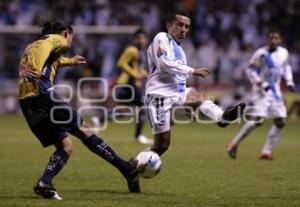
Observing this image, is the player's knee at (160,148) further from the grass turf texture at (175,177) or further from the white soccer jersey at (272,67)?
the white soccer jersey at (272,67)

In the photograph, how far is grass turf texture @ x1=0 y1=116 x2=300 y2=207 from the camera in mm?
9547

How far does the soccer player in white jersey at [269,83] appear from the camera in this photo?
51.0 ft

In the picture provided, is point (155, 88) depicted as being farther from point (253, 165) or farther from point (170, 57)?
point (253, 165)

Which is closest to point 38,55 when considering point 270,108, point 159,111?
point 159,111

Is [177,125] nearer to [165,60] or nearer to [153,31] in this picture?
[153,31]

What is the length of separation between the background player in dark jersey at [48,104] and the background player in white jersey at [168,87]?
0.90m

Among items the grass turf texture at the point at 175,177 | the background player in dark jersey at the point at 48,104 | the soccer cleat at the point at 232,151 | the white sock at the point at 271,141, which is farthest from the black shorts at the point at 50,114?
the white sock at the point at 271,141

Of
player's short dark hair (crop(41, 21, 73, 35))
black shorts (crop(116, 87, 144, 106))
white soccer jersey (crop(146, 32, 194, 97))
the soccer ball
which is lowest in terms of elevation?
black shorts (crop(116, 87, 144, 106))

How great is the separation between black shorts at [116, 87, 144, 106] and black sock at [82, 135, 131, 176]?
8.29 m

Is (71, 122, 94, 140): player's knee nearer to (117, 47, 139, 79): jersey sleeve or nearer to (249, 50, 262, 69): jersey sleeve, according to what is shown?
(249, 50, 262, 69): jersey sleeve

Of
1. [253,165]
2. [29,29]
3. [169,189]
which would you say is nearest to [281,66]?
[253,165]

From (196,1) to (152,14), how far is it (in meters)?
1.69

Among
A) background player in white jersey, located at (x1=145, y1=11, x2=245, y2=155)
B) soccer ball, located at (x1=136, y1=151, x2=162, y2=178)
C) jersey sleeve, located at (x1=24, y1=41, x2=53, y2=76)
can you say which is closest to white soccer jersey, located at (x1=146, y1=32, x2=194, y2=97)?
background player in white jersey, located at (x1=145, y1=11, x2=245, y2=155)

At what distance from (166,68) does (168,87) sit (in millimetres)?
333
